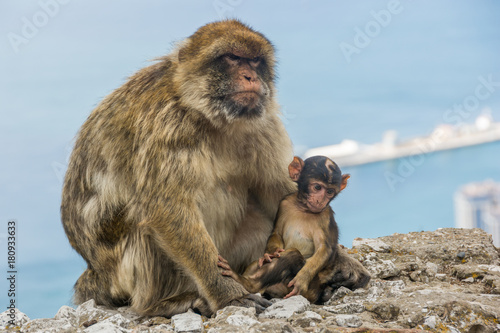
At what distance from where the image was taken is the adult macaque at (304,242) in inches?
209

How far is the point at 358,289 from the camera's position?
5629 millimetres

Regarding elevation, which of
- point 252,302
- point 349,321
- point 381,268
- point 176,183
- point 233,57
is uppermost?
point 233,57

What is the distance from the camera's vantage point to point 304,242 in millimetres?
5504

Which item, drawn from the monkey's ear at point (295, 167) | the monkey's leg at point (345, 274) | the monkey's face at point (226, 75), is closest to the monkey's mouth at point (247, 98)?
the monkey's face at point (226, 75)

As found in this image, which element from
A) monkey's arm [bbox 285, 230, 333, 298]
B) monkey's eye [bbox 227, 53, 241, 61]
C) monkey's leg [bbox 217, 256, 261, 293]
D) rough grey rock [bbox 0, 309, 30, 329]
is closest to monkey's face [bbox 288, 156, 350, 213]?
monkey's arm [bbox 285, 230, 333, 298]

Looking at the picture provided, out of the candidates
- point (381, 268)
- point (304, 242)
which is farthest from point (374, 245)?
point (304, 242)

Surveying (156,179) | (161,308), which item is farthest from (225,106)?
(161,308)

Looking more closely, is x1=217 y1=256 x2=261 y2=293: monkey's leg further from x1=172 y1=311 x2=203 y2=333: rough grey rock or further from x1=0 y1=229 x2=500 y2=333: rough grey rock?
x1=172 y1=311 x2=203 y2=333: rough grey rock

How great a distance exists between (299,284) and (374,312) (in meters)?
0.66

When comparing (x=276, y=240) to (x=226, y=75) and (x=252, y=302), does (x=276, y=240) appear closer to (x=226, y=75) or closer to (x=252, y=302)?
(x=252, y=302)

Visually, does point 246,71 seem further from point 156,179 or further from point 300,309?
point 300,309

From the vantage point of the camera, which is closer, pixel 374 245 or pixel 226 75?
pixel 226 75

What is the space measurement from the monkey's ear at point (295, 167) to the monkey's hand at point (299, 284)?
0.93 metres

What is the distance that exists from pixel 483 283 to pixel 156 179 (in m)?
3.34
